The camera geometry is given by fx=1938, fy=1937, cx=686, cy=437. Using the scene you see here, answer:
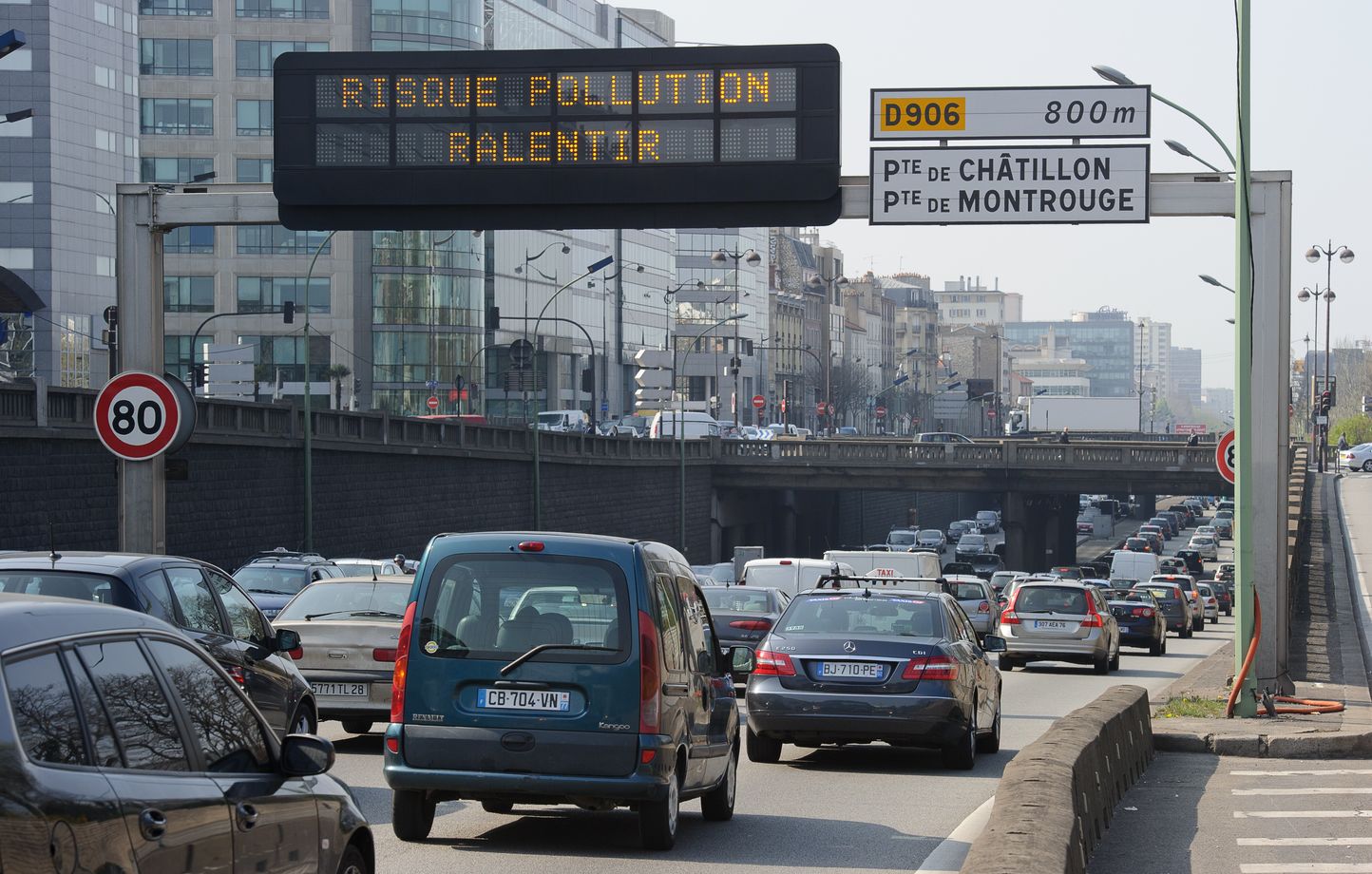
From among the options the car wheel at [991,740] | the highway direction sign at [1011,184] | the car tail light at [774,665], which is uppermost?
the highway direction sign at [1011,184]

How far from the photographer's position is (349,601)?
16.8 metres

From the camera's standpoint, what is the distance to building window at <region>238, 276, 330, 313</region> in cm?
9731

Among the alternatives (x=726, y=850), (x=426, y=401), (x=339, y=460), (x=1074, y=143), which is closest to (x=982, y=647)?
(x=1074, y=143)

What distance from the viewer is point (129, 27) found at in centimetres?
9400

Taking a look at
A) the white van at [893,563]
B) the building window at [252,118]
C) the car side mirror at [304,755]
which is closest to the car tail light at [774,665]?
the car side mirror at [304,755]

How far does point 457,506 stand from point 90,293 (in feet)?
137

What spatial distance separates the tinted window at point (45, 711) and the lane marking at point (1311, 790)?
10.2 metres

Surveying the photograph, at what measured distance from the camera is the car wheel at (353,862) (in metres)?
6.39

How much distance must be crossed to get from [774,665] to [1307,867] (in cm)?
544

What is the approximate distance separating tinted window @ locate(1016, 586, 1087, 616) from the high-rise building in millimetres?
66467

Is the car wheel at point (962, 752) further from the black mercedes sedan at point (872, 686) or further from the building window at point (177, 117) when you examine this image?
the building window at point (177, 117)

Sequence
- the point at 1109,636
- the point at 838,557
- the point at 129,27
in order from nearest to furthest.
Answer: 1. the point at 1109,636
2. the point at 838,557
3. the point at 129,27

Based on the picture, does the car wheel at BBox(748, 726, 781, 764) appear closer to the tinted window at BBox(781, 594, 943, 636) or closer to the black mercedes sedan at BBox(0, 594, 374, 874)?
the tinted window at BBox(781, 594, 943, 636)

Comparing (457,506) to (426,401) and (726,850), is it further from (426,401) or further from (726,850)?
(726,850)
